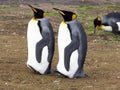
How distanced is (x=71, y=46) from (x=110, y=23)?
6.80 meters

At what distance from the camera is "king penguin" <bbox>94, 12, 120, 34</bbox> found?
13852 mm

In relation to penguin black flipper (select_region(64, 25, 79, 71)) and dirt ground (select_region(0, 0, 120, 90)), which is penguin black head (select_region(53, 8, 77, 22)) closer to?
penguin black flipper (select_region(64, 25, 79, 71))

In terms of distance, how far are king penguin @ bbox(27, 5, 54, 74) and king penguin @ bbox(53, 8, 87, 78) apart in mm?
255

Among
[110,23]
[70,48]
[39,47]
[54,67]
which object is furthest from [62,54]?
[110,23]

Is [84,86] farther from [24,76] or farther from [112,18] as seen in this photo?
[112,18]

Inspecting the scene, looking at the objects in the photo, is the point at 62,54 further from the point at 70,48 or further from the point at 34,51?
the point at 34,51

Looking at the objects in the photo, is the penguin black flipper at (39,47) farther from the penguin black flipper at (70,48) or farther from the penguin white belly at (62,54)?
the penguin black flipper at (70,48)

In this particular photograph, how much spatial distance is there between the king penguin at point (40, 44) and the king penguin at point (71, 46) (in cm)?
25

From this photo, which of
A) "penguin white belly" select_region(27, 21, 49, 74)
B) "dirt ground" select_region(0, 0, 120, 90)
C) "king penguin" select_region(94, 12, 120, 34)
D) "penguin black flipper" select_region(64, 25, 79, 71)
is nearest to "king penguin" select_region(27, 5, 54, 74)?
"penguin white belly" select_region(27, 21, 49, 74)

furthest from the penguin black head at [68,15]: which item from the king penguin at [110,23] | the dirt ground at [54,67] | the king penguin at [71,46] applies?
the king penguin at [110,23]

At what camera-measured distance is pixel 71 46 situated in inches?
294

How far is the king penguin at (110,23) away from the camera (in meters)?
13.9

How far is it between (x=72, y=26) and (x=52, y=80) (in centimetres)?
93

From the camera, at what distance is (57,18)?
15977 millimetres
